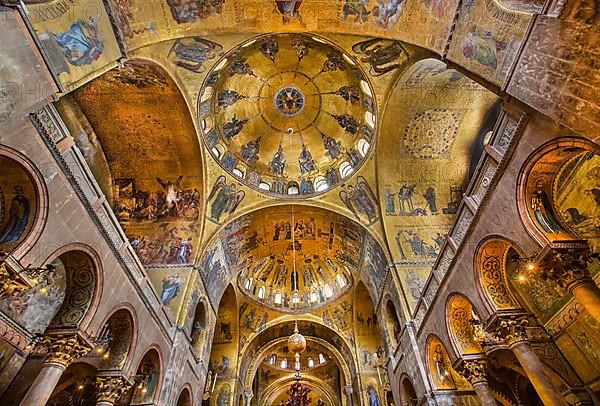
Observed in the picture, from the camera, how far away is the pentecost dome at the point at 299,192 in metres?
6.01

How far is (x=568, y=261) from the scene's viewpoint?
5.83 meters

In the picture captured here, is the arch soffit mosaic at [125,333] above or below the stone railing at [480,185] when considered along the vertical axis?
below

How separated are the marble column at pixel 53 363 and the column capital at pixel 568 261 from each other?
9.50m

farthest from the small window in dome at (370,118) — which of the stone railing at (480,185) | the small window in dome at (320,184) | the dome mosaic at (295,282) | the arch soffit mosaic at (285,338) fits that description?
the arch soffit mosaic at (285,338)

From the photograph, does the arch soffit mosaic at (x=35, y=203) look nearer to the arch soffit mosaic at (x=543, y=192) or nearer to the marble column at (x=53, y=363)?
the marble column at (x=53, y=363)

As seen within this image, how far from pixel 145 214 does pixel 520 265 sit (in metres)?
13.6

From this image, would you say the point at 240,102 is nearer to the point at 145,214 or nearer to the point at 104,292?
the point at 145,214

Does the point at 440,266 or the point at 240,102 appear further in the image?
the point at 240,102

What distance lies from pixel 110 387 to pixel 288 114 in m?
13.1

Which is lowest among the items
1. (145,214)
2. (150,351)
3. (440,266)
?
(150,351)

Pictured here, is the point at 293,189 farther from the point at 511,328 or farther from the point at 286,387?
the point at 286,387

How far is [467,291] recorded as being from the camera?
8516 mm

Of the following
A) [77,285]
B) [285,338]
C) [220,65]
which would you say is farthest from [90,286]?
[285,338]

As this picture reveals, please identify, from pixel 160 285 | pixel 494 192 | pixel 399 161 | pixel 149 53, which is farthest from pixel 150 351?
pixel 399 161
